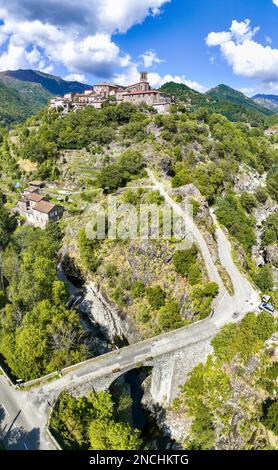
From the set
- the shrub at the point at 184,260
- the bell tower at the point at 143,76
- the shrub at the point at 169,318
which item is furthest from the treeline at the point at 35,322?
the bell tower at the point at 143,76

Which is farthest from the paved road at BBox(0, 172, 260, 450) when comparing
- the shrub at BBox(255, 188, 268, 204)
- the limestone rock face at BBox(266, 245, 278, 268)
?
the shrub at BBox(255, 188, 268, 204)

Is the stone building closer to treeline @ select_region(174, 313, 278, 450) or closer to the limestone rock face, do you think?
treeline @ select_region(174, 313, 278, 450)

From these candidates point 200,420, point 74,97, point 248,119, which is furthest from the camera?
point 248,119

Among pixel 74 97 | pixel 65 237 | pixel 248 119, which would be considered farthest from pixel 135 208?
pixel 248 119

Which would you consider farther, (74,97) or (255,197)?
(74,97)

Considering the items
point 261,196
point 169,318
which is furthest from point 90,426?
point 261,196

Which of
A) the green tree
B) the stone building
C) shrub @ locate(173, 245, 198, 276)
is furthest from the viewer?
the stone building

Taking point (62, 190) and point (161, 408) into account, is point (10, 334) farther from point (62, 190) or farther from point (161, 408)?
point (62, 190)
